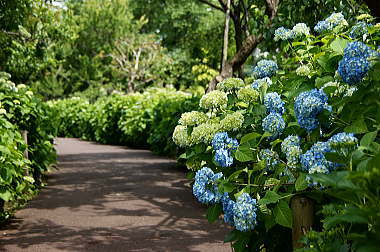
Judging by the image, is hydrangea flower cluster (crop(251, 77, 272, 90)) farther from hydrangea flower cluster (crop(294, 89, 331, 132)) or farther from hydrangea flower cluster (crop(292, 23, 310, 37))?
hydrangea flower cluster (crop(294, 89, 331, 132))

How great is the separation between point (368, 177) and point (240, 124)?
126 cm

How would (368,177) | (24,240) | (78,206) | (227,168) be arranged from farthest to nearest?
1. (78,206)
2. (24,240)
3. (227,168)
4. (368,177)

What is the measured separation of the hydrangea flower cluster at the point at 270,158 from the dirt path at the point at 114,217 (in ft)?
9.13

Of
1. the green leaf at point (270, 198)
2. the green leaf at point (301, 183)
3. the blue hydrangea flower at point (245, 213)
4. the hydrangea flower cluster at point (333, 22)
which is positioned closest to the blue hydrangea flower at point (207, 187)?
the blue hydrangea flower at point (245, 213)

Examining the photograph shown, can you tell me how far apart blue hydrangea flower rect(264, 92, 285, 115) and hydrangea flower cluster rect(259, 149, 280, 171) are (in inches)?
8.8

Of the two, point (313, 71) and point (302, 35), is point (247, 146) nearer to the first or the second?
point (313, 71)

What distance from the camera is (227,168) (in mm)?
2510

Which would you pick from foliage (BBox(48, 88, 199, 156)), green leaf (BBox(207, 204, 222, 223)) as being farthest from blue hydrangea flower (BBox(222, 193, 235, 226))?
foliage (BBox(48, 88, 199, 156))

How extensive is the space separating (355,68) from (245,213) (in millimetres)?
752

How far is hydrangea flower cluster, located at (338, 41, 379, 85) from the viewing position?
181 cm

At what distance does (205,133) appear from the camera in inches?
100

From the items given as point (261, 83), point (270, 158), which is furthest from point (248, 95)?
point (270, 158)

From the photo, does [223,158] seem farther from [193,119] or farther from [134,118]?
[134,118]

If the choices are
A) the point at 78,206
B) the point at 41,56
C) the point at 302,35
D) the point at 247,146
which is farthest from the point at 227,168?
the point at 41,56
